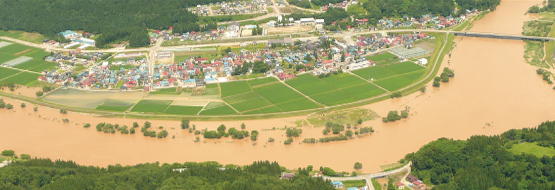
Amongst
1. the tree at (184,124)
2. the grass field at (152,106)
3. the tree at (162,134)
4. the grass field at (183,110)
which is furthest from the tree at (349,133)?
the grass field at (152,106)

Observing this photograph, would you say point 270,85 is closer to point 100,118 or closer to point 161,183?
point 100,118

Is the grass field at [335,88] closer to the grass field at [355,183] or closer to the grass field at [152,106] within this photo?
the grass field at [152,106]

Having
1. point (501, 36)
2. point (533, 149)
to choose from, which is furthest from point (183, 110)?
point (501, 36)

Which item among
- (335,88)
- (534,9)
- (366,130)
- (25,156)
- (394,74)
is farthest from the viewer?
(534,9)

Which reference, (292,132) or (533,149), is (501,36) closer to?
(533,149)

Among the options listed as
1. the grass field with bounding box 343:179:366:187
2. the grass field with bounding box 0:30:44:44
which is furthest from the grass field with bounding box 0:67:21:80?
the grass field with bounding box 343:179:366:187

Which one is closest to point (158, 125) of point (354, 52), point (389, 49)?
point (354, 52)
